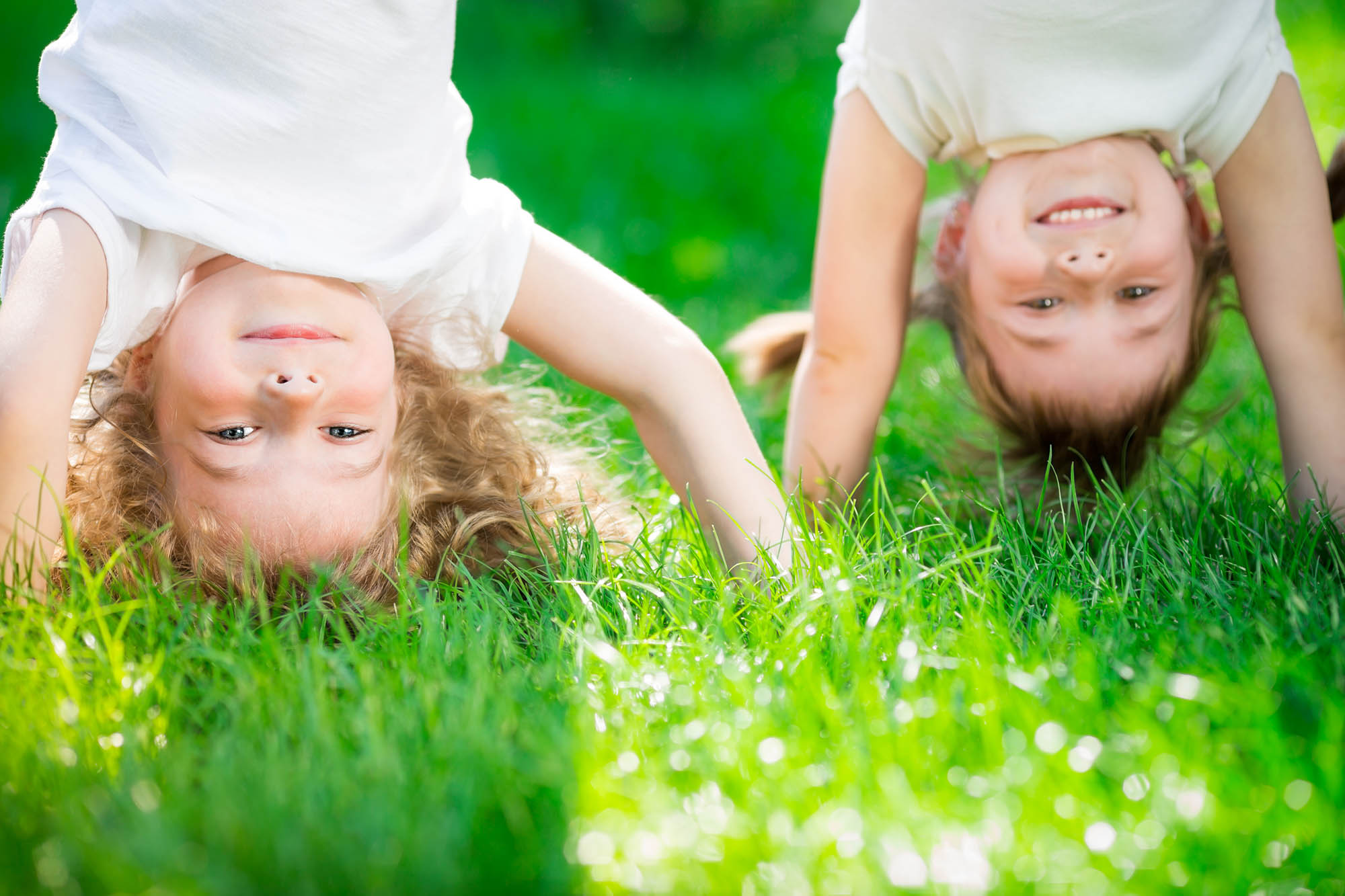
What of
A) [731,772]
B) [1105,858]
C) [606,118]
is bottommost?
[606,118]

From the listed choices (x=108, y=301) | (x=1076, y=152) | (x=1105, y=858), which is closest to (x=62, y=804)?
(x=108, y=301)

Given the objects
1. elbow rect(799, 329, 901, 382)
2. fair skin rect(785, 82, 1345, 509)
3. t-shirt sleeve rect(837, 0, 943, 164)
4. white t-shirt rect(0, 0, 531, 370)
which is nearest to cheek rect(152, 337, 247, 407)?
white t-shirt rect(0, 0, 531, 370)

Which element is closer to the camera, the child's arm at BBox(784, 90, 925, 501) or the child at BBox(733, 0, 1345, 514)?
the child at BBox(733, 0, 1345, 514)

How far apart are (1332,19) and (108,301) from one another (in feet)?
22.8

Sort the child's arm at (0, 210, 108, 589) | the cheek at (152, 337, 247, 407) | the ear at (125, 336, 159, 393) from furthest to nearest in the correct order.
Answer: the ear at (125, 336, 159, 393) < the cheek at (152, 337, 247, 407) < the child's arm at (0, 210, 108, 589)

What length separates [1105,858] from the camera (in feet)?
4.16

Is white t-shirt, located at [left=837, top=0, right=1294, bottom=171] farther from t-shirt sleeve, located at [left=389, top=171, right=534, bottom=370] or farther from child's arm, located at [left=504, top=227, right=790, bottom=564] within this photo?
t-shirt sleeve, located at [left=389, top=171, right=534, bottom=370]

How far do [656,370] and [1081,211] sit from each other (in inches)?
34.8

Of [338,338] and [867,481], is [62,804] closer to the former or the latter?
[338,338]

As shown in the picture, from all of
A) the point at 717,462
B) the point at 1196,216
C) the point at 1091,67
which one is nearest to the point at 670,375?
the point at 717,462

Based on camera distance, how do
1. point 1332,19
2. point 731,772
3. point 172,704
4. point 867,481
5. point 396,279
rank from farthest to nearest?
point 1332,19, point 867,481, point 396,279, point 172,704, point 731,772

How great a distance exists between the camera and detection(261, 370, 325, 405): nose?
188cm

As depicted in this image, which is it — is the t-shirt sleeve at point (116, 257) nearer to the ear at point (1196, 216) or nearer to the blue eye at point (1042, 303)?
the blue eye at point (1042, 303)

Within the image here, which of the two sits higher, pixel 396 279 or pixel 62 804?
pixel 396 279
